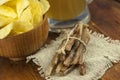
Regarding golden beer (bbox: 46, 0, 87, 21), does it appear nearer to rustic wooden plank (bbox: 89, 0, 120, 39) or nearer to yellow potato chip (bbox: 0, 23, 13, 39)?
rustic wooden plank (bbox: 89, 0, 120, 39)

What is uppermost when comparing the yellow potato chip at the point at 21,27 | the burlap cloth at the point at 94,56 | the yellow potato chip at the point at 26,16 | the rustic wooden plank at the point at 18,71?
the yellow potato chip at the point at 26,16

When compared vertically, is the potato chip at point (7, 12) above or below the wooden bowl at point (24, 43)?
above

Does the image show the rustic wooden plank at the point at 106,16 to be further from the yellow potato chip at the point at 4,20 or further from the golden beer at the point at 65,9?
the yellow potato chip at the point at 4,20

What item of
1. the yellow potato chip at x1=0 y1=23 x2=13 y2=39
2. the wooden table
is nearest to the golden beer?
the wooden table

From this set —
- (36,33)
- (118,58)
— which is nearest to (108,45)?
(118,58)

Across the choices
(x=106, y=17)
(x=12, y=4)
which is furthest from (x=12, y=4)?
(x=106, y=17)

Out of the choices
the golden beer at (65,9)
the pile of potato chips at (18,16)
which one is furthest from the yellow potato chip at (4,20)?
the golden beer at (65,9)

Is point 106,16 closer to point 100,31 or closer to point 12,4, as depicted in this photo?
point 100,31
